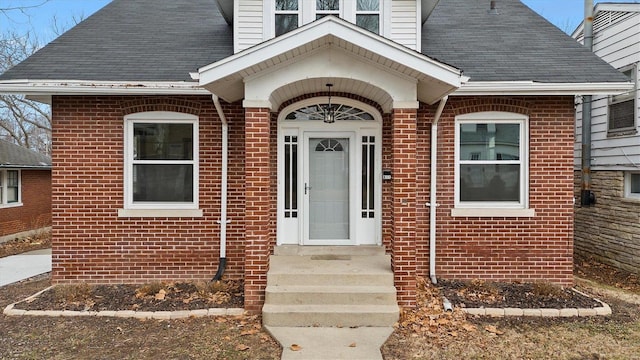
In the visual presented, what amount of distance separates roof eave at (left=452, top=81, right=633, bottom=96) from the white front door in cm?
227

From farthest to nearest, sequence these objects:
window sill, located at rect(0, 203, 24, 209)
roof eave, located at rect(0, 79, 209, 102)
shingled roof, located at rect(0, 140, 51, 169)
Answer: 1. shingled roof, located at rect(0, 140, 51, 169)
2. window sill, located at rect(0, 203, 24, 209)
3. roof eave, located at rect(0, 79, 209, 102)

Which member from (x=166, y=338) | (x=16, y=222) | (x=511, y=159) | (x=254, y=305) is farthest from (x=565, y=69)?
(x=16, y=222)

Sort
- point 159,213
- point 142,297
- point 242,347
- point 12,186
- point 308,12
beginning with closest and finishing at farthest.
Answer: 1. point 242,347
2. point 142,297
3. point 159,213
4. point 308,12
5. point 12,186

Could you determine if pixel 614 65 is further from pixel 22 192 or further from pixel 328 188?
pixel 22 192

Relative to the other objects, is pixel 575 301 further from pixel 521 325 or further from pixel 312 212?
pixel 312 212

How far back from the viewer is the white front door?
6.75 m

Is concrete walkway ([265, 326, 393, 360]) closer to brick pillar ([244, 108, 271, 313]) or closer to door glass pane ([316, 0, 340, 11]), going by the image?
brick pillar ([244, 108, 271, 313])

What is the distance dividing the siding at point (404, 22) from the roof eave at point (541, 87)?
1407 millimetres

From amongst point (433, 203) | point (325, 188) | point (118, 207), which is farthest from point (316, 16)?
point (118, 207)

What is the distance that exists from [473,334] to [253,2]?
6.15 m

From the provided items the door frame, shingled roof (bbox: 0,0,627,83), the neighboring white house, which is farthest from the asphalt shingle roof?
the door frame

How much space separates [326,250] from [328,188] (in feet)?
3.57

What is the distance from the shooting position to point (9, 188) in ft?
45.9

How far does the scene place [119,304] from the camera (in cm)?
555
